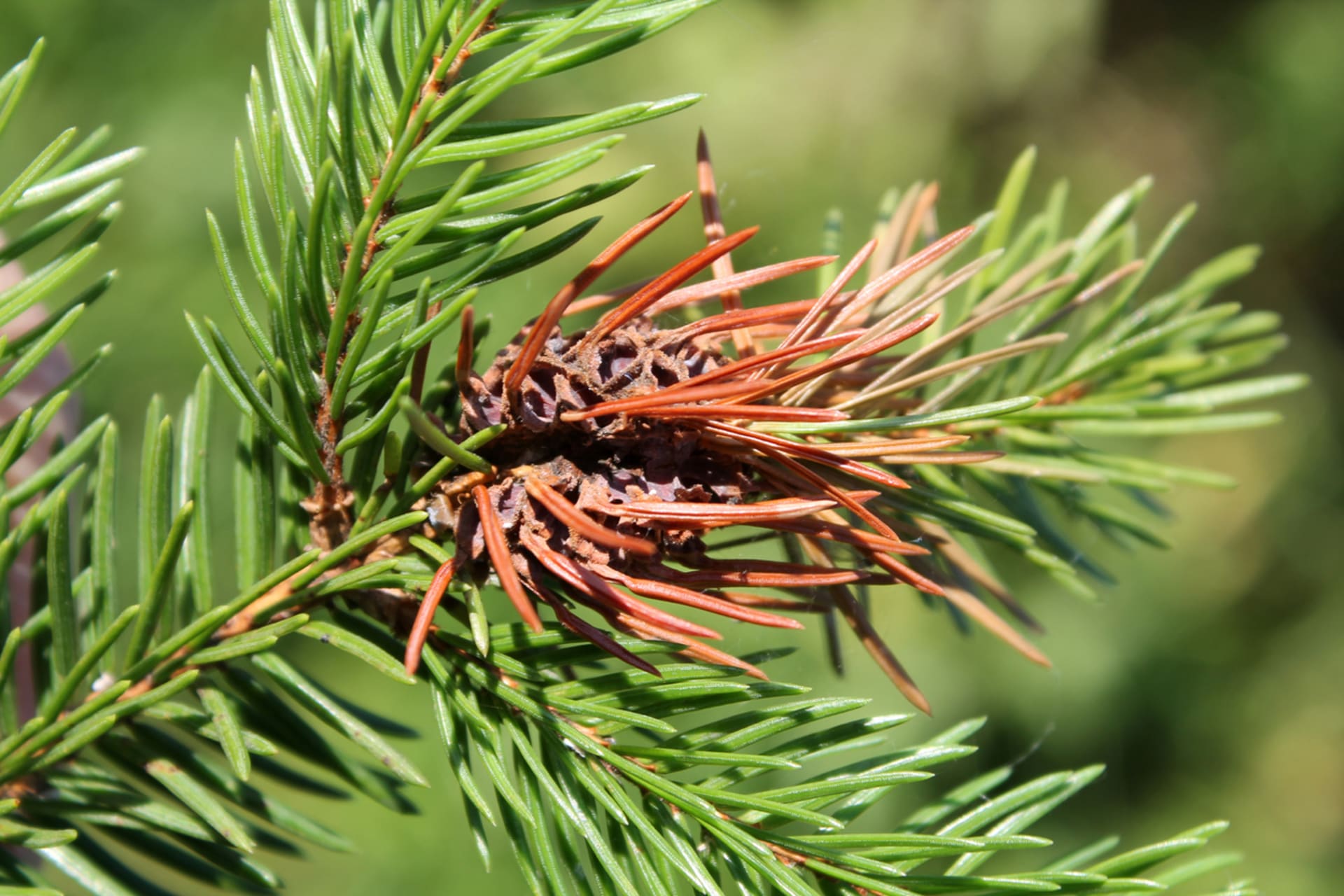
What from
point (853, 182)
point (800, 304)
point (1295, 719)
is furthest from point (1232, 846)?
point (800, 304)

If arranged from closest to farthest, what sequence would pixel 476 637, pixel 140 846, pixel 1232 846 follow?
pixel 476 637, pixel 140 846, pixel 1232 846

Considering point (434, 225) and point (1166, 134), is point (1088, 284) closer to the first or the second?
point (434, 225)

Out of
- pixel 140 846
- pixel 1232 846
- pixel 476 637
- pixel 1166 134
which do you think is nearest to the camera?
pixel 476 637

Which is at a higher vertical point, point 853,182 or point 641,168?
point 853,182

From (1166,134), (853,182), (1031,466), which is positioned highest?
(853,182)

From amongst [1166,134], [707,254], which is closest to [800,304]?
[707,254]

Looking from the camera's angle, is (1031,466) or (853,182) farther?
(853,182)

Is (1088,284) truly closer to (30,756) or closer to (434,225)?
(434,225)
